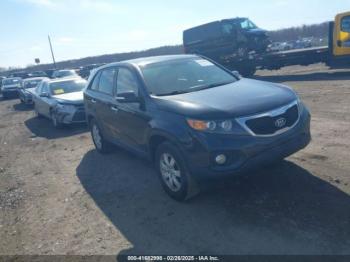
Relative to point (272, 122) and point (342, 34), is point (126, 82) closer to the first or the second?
point (272, 122)

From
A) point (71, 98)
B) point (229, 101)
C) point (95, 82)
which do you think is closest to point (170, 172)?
point (229, 101)

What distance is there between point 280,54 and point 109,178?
13393 millimetres

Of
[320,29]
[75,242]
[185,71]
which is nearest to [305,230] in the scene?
[75,242]

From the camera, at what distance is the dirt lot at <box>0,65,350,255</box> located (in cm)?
365

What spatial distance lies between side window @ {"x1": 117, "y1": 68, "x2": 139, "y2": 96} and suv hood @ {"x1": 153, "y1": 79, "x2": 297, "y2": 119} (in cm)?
66

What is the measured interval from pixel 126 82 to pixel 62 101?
5.73 meters

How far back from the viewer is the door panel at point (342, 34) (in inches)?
555

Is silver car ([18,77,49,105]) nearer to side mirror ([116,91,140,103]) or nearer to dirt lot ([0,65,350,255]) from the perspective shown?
dirt lot ([0,65,350,255])

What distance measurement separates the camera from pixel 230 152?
3.90 m

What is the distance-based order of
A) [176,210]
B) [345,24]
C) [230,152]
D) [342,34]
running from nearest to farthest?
[230,152] → [176,210] → [345,24] → [342,34]

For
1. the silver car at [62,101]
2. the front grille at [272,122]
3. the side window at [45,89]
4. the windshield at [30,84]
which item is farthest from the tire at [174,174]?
the windshield at [30,84]

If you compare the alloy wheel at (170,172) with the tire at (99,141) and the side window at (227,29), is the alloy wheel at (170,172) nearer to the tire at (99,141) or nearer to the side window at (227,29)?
the tire at (99,141)

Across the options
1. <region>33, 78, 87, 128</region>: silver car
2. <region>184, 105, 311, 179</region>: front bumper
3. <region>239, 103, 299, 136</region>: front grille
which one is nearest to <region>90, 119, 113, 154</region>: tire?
<region>33, 78, 87, 128</region>: silver car

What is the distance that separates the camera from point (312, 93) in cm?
1124
